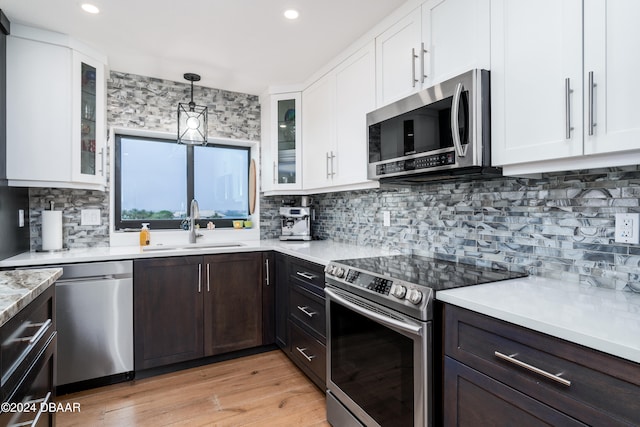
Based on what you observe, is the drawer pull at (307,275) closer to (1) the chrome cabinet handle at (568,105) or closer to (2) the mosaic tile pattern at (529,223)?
(2) the mosaic tile pattern at (529,223)

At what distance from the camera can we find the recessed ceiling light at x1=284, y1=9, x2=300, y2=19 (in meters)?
2.07

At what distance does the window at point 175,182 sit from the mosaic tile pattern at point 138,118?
0.20 meters

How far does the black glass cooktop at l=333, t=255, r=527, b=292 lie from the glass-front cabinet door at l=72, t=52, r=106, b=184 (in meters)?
1.95

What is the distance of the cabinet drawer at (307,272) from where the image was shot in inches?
84.4

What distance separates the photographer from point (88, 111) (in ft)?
8.22

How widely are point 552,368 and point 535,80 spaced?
1.03 m

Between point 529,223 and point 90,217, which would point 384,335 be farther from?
point 90,217

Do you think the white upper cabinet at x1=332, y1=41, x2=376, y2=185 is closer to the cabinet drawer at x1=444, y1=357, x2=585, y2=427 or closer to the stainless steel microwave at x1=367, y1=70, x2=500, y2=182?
the stainless steel microwave at x1=367, y1=70, x2=500, y2=182

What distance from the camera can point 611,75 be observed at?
1093 mm

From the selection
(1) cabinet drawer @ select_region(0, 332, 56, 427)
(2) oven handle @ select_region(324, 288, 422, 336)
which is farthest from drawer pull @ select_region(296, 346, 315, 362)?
(1) cabinet drawer @ select_region(0, 332, 56, 427)

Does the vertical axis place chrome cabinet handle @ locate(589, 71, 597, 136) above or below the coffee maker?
above

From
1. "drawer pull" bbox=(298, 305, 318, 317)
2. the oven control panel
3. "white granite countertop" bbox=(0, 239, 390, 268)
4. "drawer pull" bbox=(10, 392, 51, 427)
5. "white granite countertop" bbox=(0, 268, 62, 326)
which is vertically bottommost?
"drawer pull" bbox=(10, 392, 51, 427)

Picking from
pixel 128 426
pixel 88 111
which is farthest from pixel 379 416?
pixel 88 111

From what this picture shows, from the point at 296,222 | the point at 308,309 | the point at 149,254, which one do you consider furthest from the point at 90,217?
the point at 308,309
